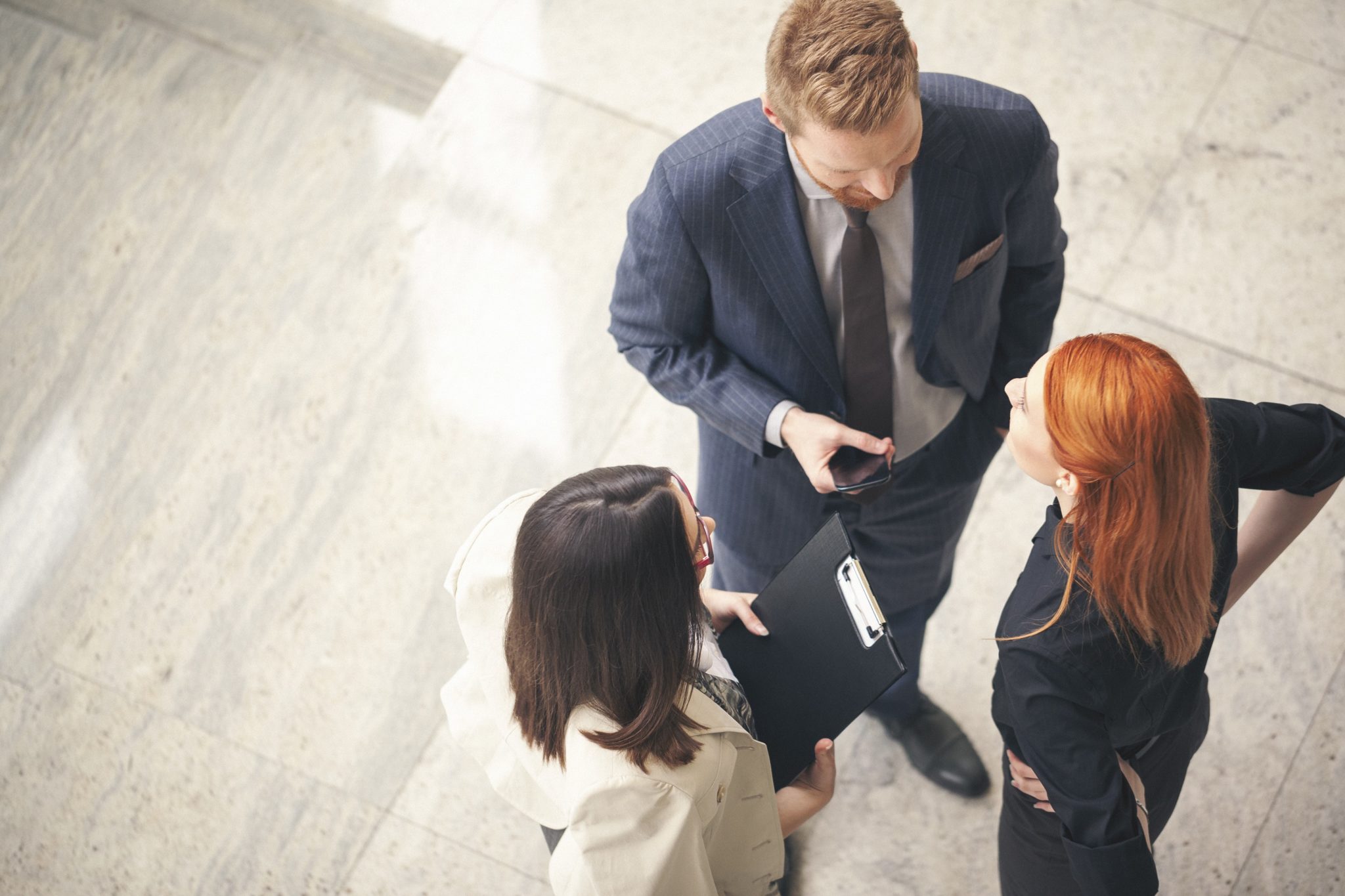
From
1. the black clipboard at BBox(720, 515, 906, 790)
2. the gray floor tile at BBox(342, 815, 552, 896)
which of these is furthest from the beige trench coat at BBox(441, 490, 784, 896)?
the gray floor tile at BBox(342, 815, 552, 896)

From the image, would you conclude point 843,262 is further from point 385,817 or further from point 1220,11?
point 1220,11

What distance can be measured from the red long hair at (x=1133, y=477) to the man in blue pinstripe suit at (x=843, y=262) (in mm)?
392

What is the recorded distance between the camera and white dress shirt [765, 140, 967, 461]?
172cm

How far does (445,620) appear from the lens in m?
2.80

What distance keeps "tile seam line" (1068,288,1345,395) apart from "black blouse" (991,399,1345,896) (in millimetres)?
1445

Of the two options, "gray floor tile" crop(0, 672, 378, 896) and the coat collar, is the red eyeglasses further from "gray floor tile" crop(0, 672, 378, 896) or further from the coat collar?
"gray floor tile" crop(0, 672, 378, 896)

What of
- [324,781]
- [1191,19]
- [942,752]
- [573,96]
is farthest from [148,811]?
[1191,19]

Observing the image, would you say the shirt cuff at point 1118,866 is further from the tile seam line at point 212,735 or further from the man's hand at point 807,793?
the tile seam line at point 212,735

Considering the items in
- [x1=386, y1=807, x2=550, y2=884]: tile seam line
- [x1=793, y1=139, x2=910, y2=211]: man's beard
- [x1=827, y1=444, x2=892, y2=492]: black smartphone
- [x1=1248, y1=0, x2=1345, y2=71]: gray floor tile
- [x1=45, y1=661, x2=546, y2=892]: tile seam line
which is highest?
[x1=1248, y1=0, x2=1345, y2=71]: gray floor tile

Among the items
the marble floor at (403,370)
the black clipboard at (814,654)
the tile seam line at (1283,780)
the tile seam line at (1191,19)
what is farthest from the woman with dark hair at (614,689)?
the tile seam line at (1191,19)

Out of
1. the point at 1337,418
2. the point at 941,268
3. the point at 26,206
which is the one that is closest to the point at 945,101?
the point at 941,268

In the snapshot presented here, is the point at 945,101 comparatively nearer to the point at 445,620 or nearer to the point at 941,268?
the point at 941,268

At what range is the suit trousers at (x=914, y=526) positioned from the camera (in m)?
2.07

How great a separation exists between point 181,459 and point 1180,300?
2855 millimetres
